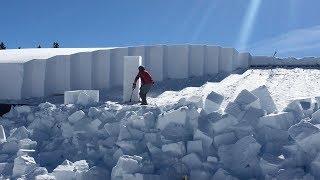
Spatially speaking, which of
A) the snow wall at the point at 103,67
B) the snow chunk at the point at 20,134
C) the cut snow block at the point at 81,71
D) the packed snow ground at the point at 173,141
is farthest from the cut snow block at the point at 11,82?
the snow chunk at the point at 20,134

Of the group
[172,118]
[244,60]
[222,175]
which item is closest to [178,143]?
[172,118]

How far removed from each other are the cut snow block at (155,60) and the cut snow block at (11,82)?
4447 millimetres

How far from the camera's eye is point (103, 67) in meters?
15.1

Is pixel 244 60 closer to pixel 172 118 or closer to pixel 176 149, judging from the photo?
pixel 172 118

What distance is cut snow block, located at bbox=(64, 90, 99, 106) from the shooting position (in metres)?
11.0

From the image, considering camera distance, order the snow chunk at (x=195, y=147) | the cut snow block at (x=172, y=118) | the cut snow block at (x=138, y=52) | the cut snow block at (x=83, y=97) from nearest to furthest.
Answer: the snow chunk at (x=195, y=147)
the cut snow block at (x=172, y=118)
the cut snow block at (x=83, y=97)
the cut snow block at (x=138, y=52)

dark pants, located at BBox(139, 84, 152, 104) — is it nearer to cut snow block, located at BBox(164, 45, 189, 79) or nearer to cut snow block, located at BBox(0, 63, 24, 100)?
cut snow block, located at BBox(0, 63, 24, 100)

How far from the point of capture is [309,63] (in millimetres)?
17672

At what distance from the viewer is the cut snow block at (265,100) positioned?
29.3 ft

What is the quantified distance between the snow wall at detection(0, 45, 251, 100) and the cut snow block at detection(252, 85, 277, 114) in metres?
6.88

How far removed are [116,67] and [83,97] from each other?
4407 mm

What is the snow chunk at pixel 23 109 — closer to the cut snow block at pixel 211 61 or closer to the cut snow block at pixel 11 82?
the cut snow block at pixel 11 82

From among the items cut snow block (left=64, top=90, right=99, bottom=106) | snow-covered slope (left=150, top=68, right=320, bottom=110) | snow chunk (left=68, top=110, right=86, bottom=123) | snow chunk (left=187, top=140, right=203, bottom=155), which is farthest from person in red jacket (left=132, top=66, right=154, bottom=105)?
snow chunk (left=187, top=140, right=203, bottom=155)

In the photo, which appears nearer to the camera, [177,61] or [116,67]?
[116,67]
